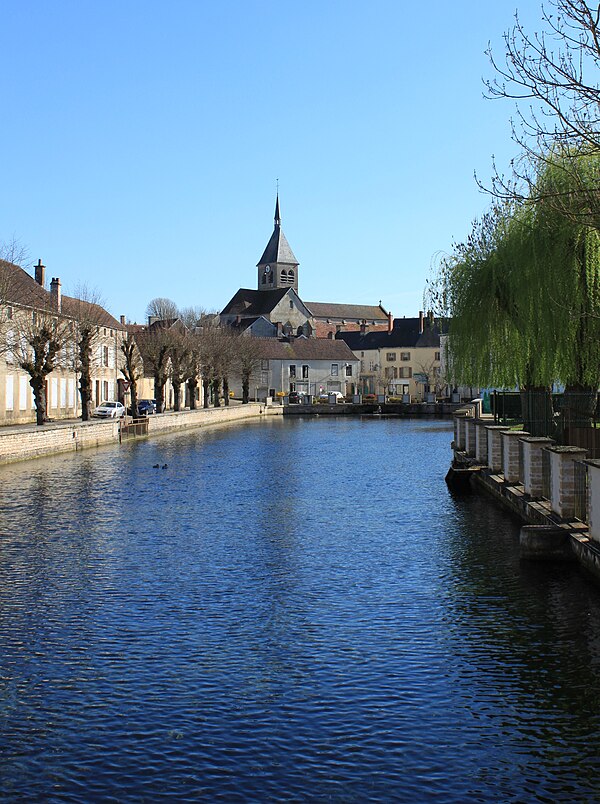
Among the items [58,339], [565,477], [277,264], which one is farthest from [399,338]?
[565,477]

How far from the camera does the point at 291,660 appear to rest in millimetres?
11086

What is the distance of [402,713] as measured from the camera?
30.7ft

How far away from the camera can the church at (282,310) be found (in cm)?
13138

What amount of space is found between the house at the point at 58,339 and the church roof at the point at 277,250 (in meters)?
82.0

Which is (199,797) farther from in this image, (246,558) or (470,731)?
(246,558)

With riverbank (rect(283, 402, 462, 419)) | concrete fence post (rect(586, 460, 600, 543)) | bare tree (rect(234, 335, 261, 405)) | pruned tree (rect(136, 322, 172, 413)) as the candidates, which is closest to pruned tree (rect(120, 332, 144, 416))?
pruned tree (rect(136, 322, 172, 413))

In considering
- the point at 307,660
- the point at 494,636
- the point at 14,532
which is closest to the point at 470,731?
the point at 307,660

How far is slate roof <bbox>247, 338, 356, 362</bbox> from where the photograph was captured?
113 metres

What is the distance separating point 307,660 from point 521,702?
2534 mm

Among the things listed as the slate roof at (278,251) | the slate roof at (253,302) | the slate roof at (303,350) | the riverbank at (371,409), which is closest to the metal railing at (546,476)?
the riverbank at (371,409)

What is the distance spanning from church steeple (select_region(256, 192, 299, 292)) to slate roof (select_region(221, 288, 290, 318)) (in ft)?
18.8

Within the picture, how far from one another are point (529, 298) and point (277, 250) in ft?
418

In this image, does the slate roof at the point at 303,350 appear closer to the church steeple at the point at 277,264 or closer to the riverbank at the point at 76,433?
the church steeple at the point at 277,264

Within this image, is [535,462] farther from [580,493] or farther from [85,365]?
[85,365]
